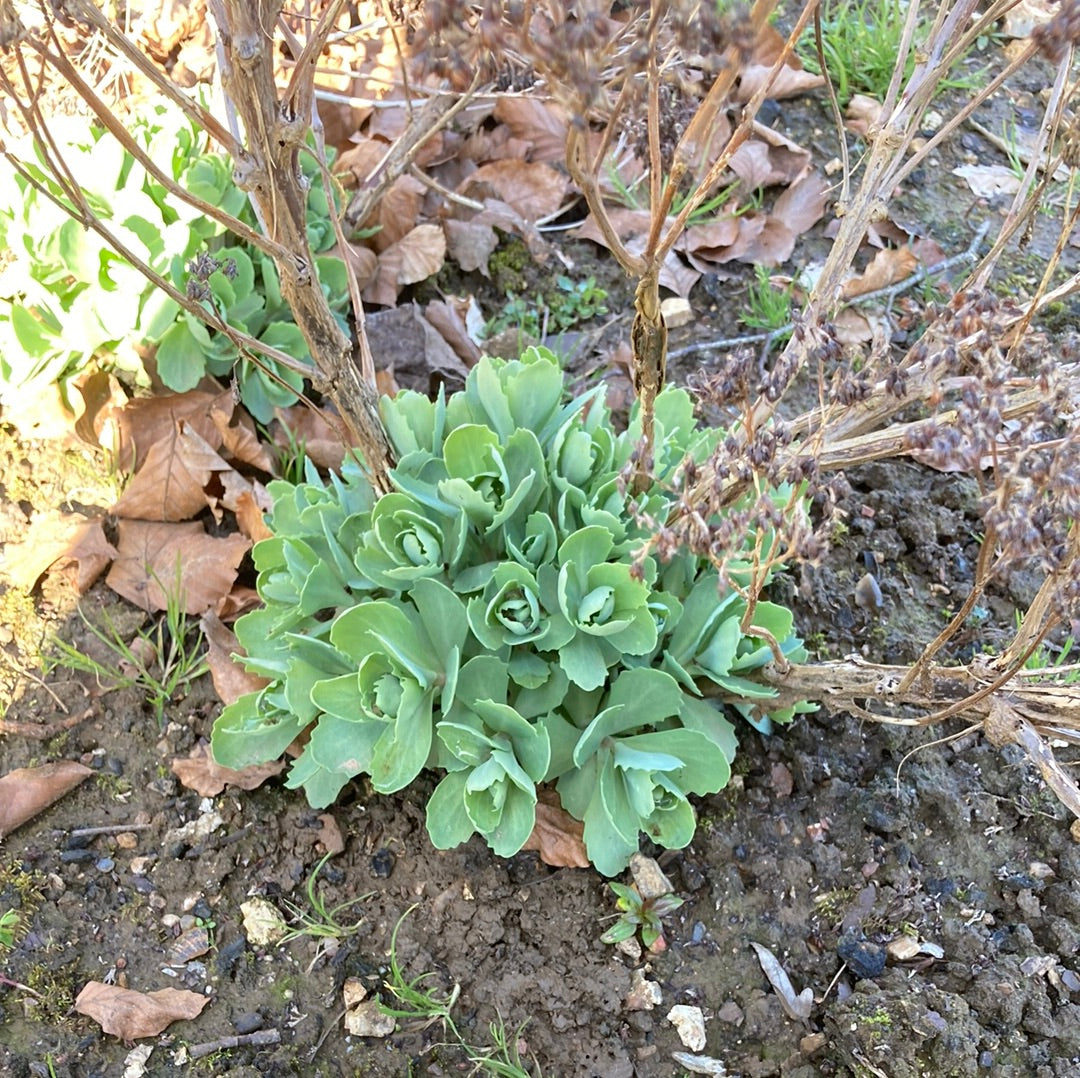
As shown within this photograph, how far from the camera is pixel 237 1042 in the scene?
2.01 metres

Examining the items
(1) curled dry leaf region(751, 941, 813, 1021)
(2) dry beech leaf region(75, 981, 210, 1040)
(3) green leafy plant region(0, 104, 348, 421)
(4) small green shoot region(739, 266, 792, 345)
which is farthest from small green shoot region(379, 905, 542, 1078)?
(4) small green shoot region(739, 266, 792, 345)

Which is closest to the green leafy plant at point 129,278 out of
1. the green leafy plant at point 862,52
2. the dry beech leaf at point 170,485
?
the dry beech leaf at point 170,485

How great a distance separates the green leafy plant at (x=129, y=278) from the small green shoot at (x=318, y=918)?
46.2 inches

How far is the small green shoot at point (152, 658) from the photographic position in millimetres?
2467

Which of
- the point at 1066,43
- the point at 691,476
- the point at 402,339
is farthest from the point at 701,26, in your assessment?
the point at 402,339

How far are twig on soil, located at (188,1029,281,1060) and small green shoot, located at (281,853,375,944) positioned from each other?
178 mm

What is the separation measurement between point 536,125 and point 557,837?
8.07 ft

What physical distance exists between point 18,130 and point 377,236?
42.7 inches

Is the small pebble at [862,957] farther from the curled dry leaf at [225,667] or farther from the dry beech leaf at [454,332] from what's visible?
the dry beech leaf at [454,332]

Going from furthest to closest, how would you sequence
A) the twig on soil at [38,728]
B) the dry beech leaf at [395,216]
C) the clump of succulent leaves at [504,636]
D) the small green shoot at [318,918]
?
the dry beech leaf at [395,216]
the twig on soil at [38,728]
the small green shoot at [318,918]
the clump of succulent leaves at [504,636]

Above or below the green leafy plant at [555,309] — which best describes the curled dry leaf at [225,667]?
below

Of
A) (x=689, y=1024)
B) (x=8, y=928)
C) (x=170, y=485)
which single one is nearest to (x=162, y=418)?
(x=170, y=485)

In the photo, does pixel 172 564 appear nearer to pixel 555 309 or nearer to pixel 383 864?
pixel 383 864

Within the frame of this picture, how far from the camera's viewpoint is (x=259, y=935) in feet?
7.08
